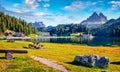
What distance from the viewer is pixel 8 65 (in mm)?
34844

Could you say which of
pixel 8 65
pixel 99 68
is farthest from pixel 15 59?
pixel 99 68

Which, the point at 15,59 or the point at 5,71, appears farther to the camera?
the point at 15,59

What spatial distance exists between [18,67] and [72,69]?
7693 mm

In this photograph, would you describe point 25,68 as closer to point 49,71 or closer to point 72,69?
point 49,71

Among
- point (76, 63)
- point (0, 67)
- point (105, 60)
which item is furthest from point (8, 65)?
point (105, 60)

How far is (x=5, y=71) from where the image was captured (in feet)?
100

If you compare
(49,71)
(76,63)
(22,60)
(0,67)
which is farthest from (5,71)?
(76,63)

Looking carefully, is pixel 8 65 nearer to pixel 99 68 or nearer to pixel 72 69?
pixel 72 69

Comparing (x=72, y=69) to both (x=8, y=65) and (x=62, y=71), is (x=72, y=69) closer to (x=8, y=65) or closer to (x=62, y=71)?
(x=62, y=71)

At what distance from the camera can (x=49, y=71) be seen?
105 ft

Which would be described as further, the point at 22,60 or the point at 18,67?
the point at 22,60

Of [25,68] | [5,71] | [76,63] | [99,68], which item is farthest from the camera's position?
[76,63]

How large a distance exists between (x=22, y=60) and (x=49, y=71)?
29.3ft

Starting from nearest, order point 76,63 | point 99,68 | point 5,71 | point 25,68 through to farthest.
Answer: point 5,71 < point 25,68 < point 99,68 < point 76,63
